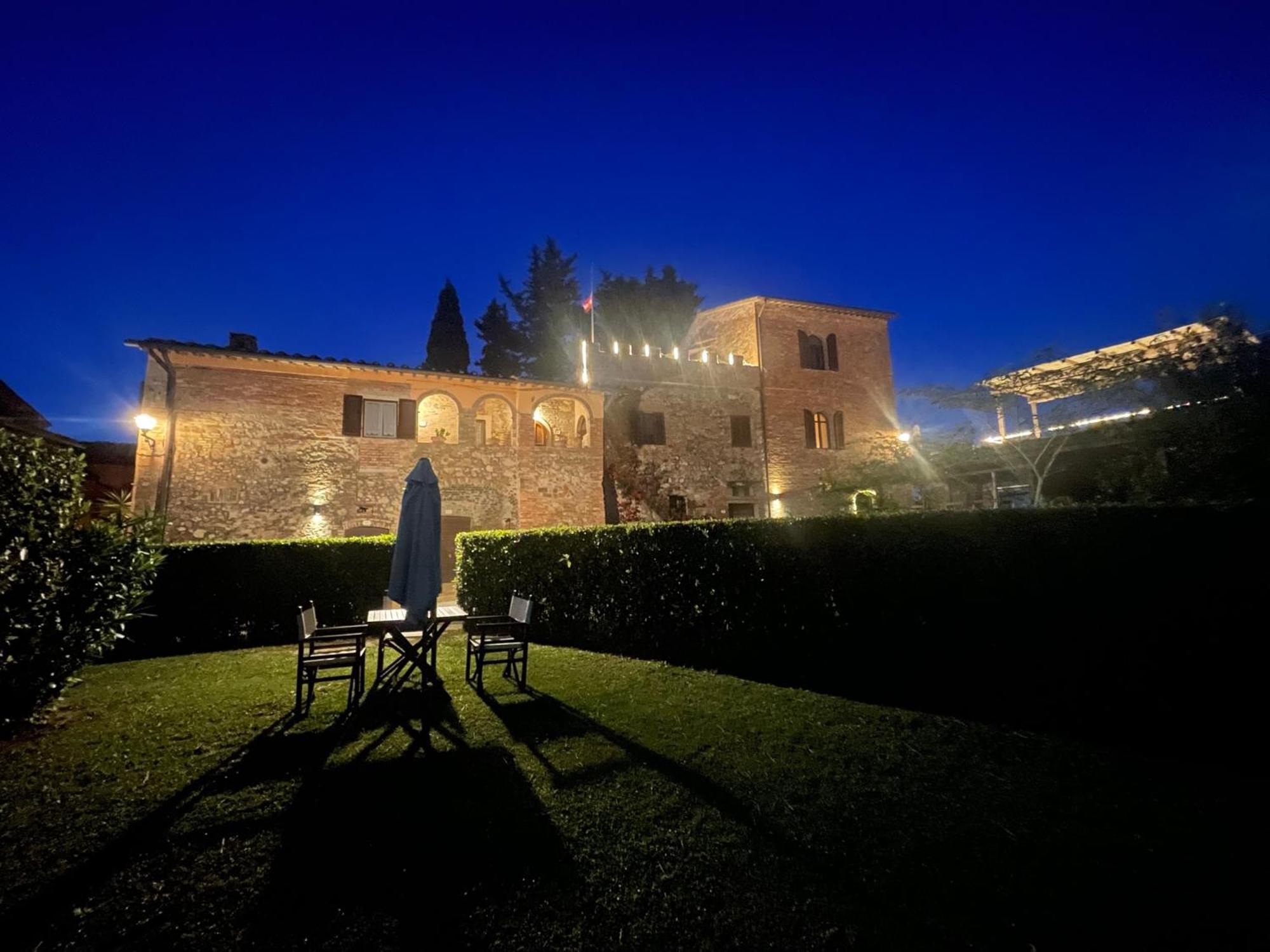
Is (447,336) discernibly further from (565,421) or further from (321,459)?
(321,459)

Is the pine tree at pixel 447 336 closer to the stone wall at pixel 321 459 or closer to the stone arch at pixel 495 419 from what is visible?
the stone arch at pixel 495 419

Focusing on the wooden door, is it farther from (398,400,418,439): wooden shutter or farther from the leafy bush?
the leafy bush

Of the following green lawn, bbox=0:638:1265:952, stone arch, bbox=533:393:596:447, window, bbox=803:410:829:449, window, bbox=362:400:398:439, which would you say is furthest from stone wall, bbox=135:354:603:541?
green lawn, bbox=0:638:1265:952

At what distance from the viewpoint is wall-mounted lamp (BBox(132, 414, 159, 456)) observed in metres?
12.7

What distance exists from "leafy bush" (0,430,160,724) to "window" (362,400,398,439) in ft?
31.6

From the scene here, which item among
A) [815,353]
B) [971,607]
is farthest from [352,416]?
[815,353]

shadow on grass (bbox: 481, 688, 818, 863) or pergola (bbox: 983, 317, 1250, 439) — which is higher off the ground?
pergola (bbox: 983, 317, 1250, 439)

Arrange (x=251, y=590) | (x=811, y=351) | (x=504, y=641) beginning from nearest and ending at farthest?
(x=504, y=641)
(x=251, y=590)
(x=811, y=351)

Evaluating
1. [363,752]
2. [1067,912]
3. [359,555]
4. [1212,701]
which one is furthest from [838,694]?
[359,555]

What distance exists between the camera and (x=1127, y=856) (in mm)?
2668

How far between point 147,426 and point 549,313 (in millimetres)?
21409

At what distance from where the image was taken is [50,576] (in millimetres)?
4797

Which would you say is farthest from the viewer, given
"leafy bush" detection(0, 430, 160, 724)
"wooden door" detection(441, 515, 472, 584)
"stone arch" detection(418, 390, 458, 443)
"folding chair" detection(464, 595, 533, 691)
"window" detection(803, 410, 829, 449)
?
"window" detection(803, 410, 829, 449)

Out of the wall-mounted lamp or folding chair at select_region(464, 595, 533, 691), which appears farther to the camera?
the wall-mounted lamp
